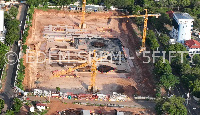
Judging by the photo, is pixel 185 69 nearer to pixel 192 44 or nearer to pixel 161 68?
pixel 161 68

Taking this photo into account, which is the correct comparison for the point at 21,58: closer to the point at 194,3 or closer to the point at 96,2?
the point at 96,2

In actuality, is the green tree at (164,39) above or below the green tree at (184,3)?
below

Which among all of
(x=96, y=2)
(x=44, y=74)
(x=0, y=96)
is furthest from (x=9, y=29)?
(x=96, y=2)

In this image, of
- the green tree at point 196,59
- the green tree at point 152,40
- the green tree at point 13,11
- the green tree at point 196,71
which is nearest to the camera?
the green tree at point 196,71

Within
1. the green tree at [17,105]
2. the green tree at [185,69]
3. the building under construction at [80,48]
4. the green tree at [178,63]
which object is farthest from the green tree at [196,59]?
the green tree at [17,105]

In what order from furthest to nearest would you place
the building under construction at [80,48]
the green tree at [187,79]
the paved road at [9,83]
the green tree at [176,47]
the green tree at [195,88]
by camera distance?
1. the green tree at [176,47]
2. the building under construction at [80,48]
3. the green tree at [187,79]
4. the green tree at [195,88]
5. the paved road at [9,83]

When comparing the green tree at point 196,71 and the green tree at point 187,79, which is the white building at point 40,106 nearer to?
the green tree at point 187,79

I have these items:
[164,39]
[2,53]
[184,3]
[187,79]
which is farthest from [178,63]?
[184,3]
